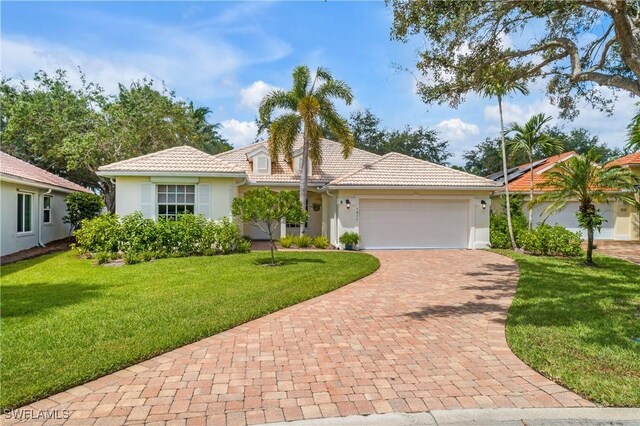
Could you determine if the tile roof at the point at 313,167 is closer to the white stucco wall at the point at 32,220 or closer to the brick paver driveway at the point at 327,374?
the white stucco wall at the point at 32,220

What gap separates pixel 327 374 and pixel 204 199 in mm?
12593

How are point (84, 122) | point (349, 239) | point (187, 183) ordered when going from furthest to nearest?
point (84, 122) < point (349, 239) < point (187, 183)

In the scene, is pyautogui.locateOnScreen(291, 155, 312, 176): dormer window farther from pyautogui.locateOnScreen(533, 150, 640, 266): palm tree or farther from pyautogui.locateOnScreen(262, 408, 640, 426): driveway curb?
pyautogui.locateOnScreen(262, 408, 640, 426): driveway curb

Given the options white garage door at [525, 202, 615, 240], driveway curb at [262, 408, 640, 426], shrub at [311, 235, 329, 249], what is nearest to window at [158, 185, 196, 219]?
shrub at [311, 235, 329, 249]

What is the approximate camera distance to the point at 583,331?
6070 mm

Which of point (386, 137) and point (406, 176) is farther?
point (386, 137)

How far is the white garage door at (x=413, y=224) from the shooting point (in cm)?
1766

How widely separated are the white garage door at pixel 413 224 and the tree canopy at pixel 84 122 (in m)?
15.0

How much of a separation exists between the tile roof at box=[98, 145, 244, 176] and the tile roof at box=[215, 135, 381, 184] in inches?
143

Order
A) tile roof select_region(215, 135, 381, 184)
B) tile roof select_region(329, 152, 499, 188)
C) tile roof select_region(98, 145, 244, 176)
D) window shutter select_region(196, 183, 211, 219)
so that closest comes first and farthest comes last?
tile roof select_region(98, 145, 244, 176) < window shutter select_region(196, 183, 211, 219) < tile roof select_region(329, 152, 499, 188) < tile roof select_region(215, 135, 381, 184)

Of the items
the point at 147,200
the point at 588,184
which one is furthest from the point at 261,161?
the point at 588,184

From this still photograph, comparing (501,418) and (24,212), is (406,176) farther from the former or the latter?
(24,212)

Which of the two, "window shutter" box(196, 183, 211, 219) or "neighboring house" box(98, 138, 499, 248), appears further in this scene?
"window shutter" box(196, 183, 211, 219)

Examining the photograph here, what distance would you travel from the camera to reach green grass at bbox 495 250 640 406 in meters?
4.29
